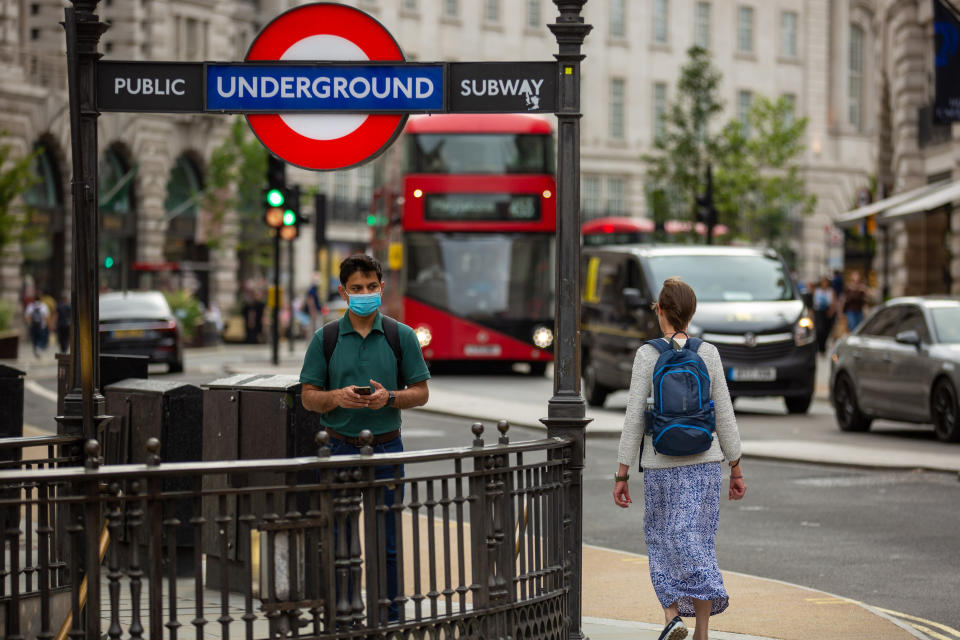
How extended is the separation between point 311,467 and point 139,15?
5114 centimetres

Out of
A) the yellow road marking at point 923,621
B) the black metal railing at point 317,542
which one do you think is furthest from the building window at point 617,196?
the black metal railing at point 317,542

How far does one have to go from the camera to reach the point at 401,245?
29.0 meters

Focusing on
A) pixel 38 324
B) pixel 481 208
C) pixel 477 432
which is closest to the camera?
pixel 477 432

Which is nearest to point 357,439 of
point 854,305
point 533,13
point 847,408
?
point 847,408

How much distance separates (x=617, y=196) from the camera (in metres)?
76.4

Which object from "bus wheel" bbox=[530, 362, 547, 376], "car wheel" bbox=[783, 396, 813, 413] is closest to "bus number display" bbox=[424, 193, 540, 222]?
"bus wheel" bbox=[530, 362, 547, 376]

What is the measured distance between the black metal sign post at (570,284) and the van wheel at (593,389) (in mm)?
16292

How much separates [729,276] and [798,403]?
1.86 meters

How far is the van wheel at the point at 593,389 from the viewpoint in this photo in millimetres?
23359

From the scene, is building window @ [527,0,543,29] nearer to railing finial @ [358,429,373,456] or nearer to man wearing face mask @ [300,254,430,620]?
man wearing face mask @ [300,254,430,620]

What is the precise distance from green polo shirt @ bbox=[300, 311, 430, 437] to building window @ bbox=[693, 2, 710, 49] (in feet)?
241

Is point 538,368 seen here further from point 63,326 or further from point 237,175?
point 237,175

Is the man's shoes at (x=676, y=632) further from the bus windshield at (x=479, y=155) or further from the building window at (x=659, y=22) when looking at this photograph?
the building window at (x=659, y=22)

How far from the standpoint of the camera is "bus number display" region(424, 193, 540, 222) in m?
28.9
